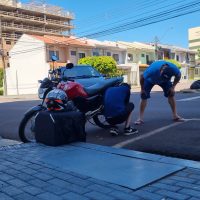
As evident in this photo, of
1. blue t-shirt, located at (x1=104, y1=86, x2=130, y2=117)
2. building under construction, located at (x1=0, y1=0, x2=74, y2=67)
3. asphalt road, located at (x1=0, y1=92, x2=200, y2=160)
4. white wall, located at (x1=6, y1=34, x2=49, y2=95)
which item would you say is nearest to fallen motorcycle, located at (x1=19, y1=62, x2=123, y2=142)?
blue t-shirt, located at (x1=104, y1=86, x2=130, y2=117)

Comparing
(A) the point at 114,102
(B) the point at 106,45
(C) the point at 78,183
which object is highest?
(B) the point at 106,45

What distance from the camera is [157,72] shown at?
6.98 metres

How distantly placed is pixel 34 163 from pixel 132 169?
1308mm

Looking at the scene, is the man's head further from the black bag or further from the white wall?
the white wall

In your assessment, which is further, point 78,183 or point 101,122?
point 101,122

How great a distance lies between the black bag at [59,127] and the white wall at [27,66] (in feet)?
108

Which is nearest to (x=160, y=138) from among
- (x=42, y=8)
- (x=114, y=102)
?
(x=114, y=102)

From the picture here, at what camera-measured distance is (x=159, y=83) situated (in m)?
7.10

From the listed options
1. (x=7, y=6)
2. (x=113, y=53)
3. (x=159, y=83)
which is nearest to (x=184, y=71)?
(x=113, y=53)

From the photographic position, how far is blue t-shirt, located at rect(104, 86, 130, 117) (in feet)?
19.4

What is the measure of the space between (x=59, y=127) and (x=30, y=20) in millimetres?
70564

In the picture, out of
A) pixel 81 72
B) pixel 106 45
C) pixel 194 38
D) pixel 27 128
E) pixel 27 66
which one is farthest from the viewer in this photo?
pixel 194 38

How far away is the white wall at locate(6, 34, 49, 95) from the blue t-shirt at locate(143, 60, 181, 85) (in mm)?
31482

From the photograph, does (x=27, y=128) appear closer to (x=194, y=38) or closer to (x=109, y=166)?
(x=109, y=166)
